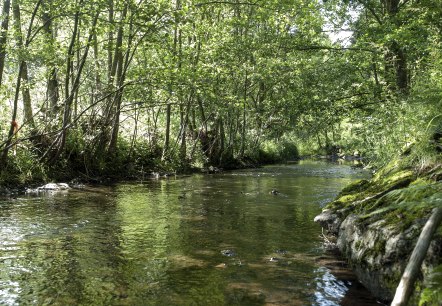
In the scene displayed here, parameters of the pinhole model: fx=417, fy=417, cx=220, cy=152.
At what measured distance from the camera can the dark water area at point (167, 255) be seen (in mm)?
4953

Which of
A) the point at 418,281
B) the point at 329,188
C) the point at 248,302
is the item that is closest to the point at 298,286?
the point at 248,302

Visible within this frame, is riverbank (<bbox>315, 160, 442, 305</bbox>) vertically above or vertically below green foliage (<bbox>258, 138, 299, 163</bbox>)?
below

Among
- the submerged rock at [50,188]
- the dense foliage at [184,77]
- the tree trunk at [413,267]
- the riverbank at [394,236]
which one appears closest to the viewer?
the tree trunk at [413,267]

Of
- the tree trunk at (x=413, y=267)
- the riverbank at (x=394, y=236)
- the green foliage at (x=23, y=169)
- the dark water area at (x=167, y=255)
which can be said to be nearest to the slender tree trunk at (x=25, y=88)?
the green foliage at (x=23, y=169)

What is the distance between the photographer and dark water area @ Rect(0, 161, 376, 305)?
495cm

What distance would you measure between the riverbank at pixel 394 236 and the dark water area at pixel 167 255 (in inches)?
11.7

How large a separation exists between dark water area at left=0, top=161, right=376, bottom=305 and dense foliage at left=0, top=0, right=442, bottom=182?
276 cm

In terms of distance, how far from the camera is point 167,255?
660 centimetres

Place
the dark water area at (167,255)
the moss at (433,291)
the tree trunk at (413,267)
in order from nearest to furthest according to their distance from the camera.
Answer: the tree trunk at (413,267), the moss at (433,291), the dark water area at (167,255)

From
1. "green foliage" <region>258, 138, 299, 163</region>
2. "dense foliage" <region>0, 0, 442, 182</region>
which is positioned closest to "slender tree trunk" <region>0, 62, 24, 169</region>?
"dense foliage" <region>0, 0, 442, 182</region>

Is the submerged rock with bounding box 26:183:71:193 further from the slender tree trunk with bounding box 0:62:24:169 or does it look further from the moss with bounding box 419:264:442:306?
the moss with bounding box 419:264:442:306

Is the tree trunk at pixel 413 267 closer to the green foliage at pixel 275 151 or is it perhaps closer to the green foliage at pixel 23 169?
the green foliage at pixel 23 169

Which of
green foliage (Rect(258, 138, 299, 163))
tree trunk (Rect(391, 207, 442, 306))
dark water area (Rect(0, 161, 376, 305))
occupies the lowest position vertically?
dark water area (Rect(0, 161, 376, 305))

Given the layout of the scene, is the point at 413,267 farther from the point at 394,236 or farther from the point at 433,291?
the point at 394,236
